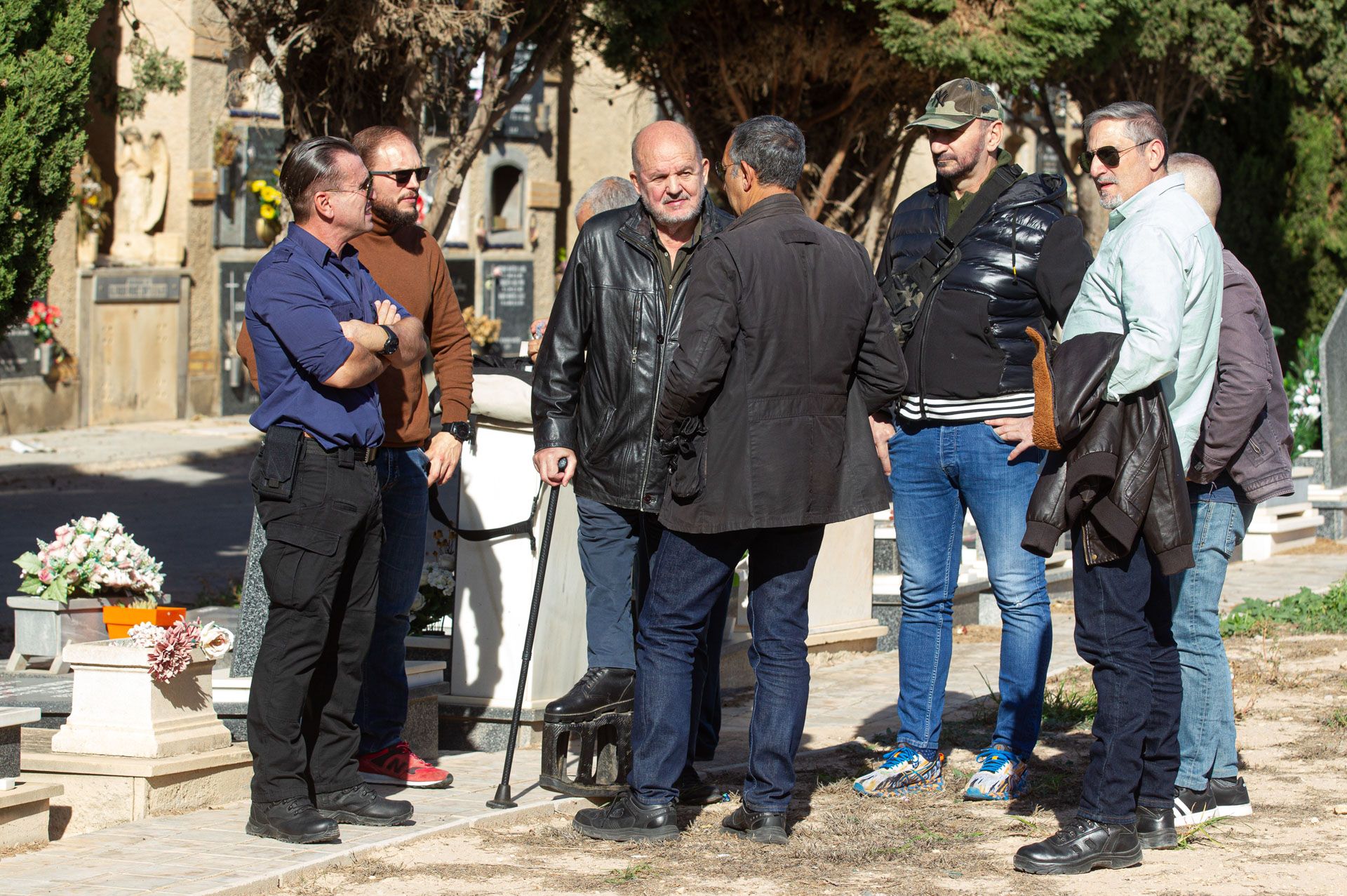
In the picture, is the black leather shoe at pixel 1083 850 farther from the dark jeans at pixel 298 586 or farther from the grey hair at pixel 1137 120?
the dark jeans at pixel 298 586

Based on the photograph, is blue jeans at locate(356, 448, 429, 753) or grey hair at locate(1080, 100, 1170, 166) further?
blue jeans at locate(356, 448, 429, 753)

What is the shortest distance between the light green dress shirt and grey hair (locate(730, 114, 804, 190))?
89 centimetres

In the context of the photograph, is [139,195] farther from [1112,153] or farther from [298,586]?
[1112,153]

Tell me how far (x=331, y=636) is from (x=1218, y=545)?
2594 millimetres

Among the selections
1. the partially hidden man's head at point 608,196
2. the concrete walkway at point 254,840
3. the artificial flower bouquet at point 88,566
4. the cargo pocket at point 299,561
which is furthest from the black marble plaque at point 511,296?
the cargo pocket at point 299,561

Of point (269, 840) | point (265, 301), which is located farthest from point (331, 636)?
point (265, 301)

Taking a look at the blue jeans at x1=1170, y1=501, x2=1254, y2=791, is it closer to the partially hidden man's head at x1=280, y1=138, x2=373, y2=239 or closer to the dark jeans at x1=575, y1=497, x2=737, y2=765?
the dark jeans at x1=575, y1=497, x2=737, y2=765

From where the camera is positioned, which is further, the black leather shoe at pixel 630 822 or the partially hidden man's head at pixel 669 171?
the partially hidden man's head at pixel 669 171

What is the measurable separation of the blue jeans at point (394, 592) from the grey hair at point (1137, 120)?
2231 millimetres

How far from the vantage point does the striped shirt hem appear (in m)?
5.36

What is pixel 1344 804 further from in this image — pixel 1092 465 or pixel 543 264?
pixel 543 264

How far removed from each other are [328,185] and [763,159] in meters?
1.22

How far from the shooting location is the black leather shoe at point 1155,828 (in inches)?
191

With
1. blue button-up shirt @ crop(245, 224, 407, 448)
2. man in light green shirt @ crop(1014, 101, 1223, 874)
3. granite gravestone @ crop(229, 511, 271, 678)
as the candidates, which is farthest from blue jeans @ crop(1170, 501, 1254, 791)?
granite gravestone @ crop(229, 511, 271, 678)
